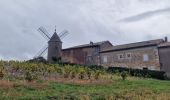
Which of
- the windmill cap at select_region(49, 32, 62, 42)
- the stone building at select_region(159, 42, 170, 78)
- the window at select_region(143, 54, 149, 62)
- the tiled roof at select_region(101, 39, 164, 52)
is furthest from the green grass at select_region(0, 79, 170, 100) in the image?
the windmill cap at select_region(49, 32, 62, 42)

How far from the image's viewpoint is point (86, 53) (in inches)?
2689

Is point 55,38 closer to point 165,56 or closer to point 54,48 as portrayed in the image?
point 54,48

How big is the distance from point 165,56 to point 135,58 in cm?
634

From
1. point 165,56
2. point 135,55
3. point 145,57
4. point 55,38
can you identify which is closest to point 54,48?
point 55,38

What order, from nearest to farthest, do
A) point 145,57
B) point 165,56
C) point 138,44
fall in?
point 165,56
point 145,57
point 138,44

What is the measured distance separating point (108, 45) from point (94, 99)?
54.1 m

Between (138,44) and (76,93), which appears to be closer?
(76,93)

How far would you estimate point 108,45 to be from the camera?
225ft

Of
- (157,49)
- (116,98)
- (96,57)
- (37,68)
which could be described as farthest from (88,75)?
(96,57)

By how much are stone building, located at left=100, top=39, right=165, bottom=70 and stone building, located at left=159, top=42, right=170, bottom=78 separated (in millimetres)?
722

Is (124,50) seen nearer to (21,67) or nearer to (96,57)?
(96,57)

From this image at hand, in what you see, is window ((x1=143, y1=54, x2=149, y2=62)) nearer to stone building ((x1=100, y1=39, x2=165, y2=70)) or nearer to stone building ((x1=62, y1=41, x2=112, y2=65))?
stone building ((x1=100, y1=39, x2=165, y2=70))

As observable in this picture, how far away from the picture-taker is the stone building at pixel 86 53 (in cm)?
6669

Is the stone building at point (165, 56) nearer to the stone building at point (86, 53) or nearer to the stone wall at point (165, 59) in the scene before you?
the stone wall at point (165, 59)
